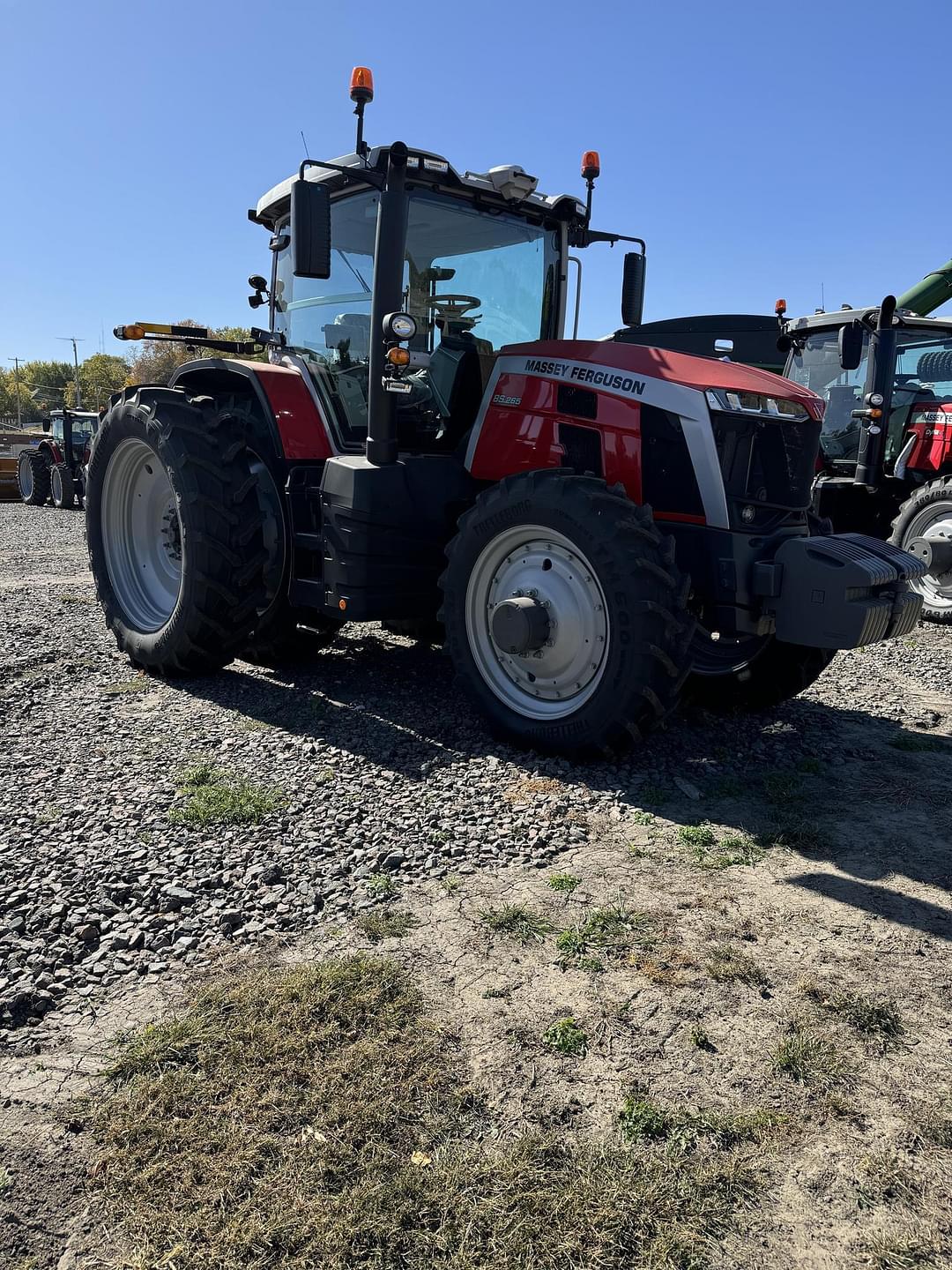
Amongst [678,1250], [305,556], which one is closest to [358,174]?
[305,556]

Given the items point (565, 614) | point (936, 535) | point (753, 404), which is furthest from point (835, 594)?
point (936, 535)

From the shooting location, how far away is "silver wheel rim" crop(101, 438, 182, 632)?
6.32 m

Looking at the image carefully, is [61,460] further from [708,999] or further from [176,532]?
[708,999]

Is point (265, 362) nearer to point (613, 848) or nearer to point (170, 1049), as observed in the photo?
point (613, 848)

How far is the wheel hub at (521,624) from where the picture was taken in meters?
4.41

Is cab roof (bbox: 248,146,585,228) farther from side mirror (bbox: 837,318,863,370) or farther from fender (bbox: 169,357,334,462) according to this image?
side mirror (bbox: 837,318,863,370)

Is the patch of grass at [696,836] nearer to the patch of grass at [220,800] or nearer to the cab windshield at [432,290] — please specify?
the patch of grass at [220,800]

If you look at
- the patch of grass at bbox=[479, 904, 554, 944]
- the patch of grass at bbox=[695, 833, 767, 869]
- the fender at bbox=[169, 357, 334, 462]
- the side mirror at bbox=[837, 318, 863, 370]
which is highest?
the side mirror at bbox=[837, 318, 863, 370]

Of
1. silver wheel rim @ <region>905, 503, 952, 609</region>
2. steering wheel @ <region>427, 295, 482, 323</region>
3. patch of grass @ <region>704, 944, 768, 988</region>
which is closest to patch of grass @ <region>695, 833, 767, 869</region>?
patch of grass @ <region>704, 944, 768, 988</region>

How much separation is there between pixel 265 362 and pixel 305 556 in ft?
4.30

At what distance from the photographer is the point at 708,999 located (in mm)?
2676

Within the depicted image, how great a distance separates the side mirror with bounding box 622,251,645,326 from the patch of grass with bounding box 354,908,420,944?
4280 mm

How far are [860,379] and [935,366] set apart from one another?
0.74 meters

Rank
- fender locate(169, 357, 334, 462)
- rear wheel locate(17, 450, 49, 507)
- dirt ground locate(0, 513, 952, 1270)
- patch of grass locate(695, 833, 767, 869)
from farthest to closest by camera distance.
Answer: rear wheel locate(17, 450, 49, 507) → fender locate(169, 357, 334, 462) → patch of grass locate(695, 833, 767, 869) → dirt ground locate(0, 513, 952, 1270)
